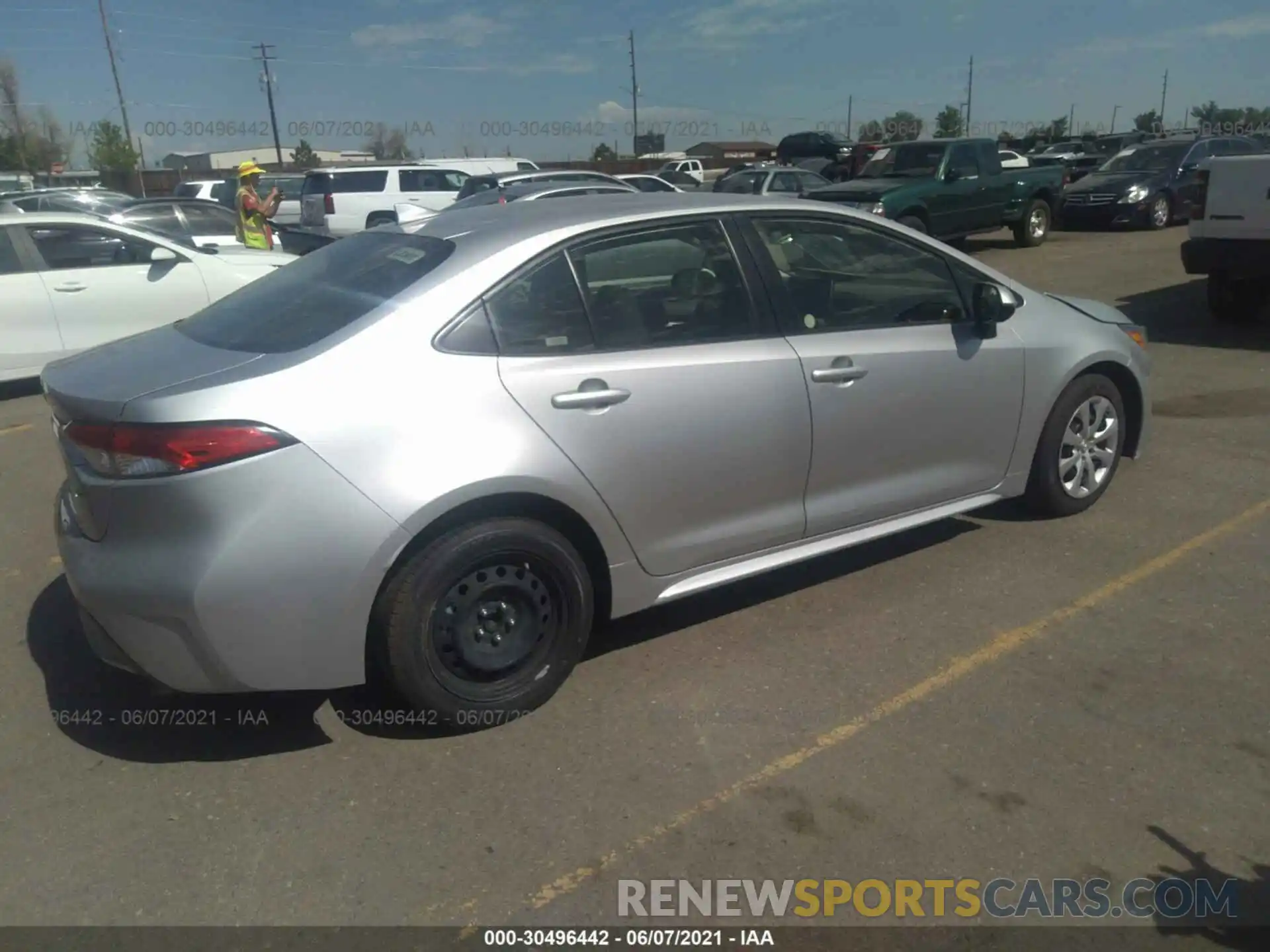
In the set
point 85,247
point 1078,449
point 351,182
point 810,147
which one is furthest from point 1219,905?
point 810,147

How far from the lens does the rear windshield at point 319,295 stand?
11.2ft

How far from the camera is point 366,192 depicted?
21.6m

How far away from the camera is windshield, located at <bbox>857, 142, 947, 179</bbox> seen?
616 inches

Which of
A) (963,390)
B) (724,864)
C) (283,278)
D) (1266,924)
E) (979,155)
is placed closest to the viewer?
(1266,924)

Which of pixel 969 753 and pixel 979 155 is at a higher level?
pixel 979 155

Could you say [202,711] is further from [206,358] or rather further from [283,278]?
[283,278]

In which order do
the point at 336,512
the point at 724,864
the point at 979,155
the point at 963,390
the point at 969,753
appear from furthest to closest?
the point at 979,155 → the point at 963,390 → the point at 969,753 → the point at 336,512 → the point at 724,864

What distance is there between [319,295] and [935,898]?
273cm

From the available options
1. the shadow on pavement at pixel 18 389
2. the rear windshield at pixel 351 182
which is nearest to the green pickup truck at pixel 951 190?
the rear windshield at pixel 351 182

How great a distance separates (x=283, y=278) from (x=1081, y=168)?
104 ft

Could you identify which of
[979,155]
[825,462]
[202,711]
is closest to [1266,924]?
[825,462]

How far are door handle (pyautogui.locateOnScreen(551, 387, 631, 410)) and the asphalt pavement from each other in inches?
40.9

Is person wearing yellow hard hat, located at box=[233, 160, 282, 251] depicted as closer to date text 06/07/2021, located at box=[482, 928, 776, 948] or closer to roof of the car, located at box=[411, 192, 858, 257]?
roof of the car, located at box=[411, 192, 858, 257]

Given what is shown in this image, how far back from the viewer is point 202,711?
12.0 feet
